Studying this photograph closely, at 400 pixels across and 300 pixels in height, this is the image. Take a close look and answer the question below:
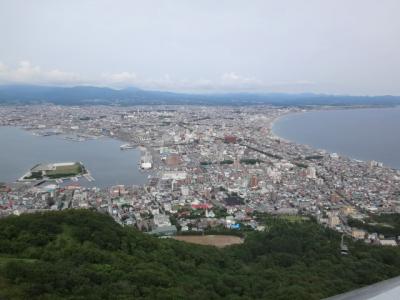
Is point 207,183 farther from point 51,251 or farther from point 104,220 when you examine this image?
point 51,251

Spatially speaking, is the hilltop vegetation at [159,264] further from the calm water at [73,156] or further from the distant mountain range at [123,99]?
the distant mountain range at [123,99]

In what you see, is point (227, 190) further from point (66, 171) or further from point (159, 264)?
point (159, 264)

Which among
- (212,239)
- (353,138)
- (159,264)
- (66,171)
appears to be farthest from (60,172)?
(353,138)

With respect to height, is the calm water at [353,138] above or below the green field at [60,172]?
above

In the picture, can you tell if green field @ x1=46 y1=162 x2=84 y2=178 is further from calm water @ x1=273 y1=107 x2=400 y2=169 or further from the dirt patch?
calm water @ x1=273 y1=107 x2=400 y2=169

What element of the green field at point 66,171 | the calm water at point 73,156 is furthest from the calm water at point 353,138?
the green field at point 66,171

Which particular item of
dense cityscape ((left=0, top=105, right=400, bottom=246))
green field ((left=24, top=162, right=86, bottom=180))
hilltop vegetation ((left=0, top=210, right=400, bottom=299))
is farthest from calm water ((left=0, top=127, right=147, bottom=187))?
hilltop vegetation ((left=0, top=210, right=400, bottom=299))
